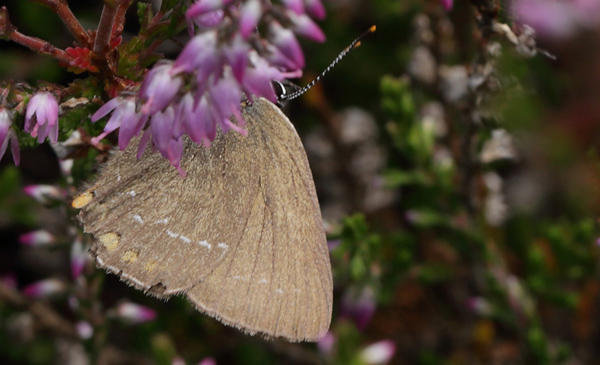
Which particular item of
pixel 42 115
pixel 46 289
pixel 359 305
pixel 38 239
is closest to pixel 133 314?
pixel 46 289

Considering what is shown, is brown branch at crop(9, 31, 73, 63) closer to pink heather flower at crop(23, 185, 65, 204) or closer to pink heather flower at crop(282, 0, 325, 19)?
pink heather flower at crop(282, 0, 325, 19)

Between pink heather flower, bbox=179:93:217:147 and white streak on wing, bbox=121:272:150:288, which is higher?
pink heather flower, bbox=179:93:217:147

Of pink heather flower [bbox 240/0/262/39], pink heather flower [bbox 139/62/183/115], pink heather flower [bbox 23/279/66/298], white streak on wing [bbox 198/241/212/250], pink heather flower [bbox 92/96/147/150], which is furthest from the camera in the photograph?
pink heather flower [bbox 23/279/66/298]

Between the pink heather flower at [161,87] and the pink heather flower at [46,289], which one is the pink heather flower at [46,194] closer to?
the pink heather flower at [46,289]

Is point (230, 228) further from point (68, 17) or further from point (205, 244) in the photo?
point (68, 17)

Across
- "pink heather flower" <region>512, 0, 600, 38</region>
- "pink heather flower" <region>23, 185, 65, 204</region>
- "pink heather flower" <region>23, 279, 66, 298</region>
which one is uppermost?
"pink heather flower" <region>512, 0, 600, 38</region>

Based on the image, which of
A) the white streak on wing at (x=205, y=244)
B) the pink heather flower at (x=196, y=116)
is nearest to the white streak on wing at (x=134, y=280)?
the white streak on wing at (x=205, y=244)

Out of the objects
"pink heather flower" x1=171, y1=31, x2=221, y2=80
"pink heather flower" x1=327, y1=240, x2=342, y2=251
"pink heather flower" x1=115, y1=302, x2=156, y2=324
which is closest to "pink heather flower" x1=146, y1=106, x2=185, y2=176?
"pink heather flower" x1=171, y1=31, x2=221, y2=80
